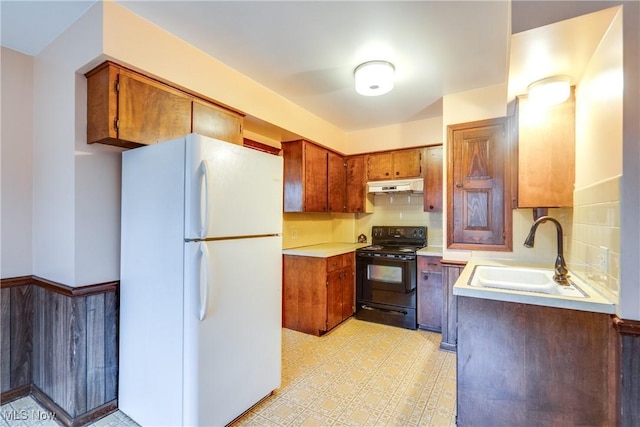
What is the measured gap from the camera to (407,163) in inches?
147

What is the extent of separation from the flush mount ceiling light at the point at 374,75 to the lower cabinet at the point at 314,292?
1.77 meters

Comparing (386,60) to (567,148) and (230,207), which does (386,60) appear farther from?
(230,207)

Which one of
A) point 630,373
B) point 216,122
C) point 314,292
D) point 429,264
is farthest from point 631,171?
point 314,292

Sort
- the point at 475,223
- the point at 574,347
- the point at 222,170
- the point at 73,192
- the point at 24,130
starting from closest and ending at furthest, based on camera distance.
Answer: the point at 574,347 → the point at 222,170 → the point at 73,192 → the point at 24,130 → the point at 475,223

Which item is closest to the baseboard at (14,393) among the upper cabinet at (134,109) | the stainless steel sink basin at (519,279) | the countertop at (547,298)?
the upper cabinet at (134,109)

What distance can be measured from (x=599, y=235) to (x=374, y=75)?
1740mm

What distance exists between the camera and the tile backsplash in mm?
1315

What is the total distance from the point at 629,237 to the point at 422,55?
170 centimetres

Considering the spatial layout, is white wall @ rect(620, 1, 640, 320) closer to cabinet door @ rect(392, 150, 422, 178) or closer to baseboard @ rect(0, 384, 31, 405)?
cabinet door @ rect(392, 150, 422, 178)

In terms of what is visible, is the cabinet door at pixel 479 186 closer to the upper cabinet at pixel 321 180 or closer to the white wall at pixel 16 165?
the upper cabinet at pixel 321 180

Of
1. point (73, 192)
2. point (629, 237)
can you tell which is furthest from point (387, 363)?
point (73, 192)

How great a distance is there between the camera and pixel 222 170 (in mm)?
1705

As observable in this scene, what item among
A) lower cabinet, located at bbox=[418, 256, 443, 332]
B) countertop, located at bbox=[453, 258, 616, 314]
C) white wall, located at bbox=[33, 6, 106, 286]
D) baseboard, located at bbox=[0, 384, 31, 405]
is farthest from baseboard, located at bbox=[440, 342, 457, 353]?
baseboard, located at bbox=[0, 384, 31, 405]

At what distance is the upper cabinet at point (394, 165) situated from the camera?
3.68m
